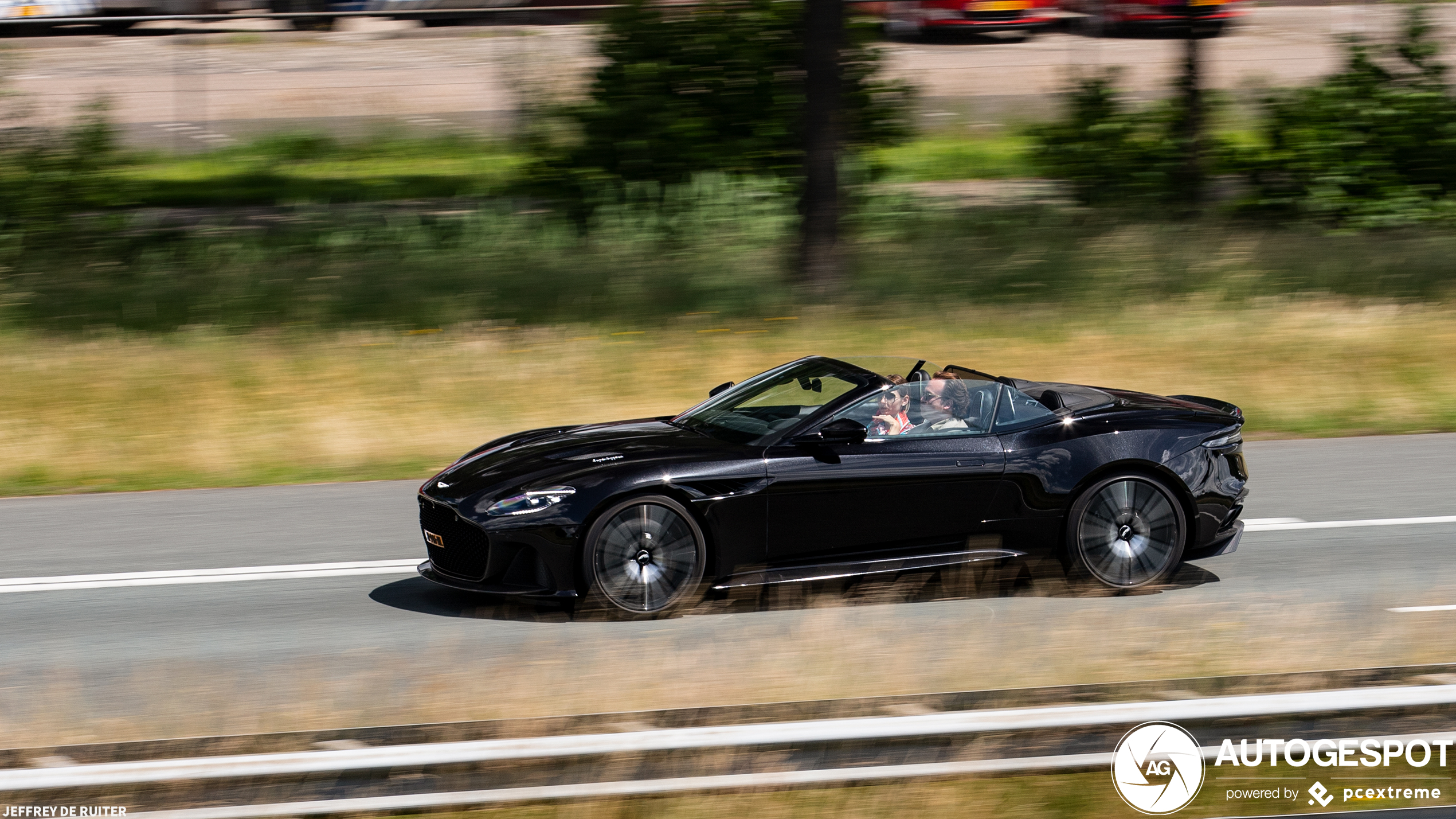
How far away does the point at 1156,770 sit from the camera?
443cm

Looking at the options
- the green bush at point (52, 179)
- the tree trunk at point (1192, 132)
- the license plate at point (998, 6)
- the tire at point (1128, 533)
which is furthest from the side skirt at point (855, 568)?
the license plate at point (998, 6)

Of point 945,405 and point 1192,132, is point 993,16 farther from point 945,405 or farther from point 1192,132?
point 945,405

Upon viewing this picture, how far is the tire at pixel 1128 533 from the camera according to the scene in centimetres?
723

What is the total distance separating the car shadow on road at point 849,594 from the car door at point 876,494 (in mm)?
304

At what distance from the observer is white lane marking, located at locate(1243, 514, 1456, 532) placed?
8.72m

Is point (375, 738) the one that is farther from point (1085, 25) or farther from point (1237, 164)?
point (1085, 25)

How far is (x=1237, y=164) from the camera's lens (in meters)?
19.8

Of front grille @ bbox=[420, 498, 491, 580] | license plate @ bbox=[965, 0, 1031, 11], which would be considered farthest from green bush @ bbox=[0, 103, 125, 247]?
license plate @ bbox=[965, 0, 1031, 11]

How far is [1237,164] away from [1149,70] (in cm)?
413

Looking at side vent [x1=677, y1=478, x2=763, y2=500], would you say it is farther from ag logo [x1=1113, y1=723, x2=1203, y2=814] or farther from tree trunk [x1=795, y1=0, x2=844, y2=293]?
A: tree trunk [x1=795, y1=0, x2=844, y2=293]

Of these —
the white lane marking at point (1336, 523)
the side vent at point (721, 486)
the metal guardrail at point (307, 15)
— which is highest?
the metal guardrail at point (307, 15)

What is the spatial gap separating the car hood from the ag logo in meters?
2.96

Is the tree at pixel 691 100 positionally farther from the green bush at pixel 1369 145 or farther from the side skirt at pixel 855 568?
the side skirt at pixel 855 568

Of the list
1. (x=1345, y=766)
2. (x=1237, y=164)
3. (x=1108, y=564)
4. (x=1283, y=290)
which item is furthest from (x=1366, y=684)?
(x=1237, y=164)
